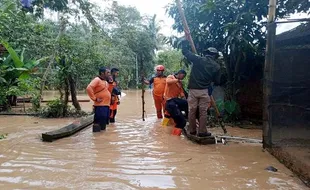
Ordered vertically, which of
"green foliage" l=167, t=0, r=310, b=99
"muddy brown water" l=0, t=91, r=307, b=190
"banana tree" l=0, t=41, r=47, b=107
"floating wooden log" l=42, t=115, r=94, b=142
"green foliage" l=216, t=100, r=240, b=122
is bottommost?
"muddy brown water" l=0, t=91, r=307, b=190

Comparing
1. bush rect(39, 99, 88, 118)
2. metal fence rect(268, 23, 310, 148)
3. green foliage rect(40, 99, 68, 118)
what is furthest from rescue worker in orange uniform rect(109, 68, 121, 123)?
metal fence rect(268, 23, 310, 148)

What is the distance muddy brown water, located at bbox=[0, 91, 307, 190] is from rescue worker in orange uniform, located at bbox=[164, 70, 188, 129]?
667 millimetres

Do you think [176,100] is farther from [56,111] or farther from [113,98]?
[56,111]

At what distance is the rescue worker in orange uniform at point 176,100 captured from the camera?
7070mm

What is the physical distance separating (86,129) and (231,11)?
4803 millimetres

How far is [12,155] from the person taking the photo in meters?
4.93

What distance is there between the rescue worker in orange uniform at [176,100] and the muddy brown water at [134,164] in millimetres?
667

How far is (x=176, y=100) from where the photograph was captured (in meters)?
7.29

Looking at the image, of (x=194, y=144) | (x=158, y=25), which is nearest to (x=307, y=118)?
(x=194, y=144)

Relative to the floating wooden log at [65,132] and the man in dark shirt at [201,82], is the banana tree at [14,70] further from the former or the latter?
the man in dark shirt at [201,82]

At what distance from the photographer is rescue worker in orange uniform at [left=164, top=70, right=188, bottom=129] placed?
7070 millimetres

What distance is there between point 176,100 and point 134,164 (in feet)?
10.1

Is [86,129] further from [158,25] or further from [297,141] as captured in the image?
[158,25]

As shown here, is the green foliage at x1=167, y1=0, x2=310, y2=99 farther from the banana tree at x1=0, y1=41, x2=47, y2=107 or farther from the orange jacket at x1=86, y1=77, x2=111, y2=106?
the banana tree at x1=0, y1=41, x2=47, y2=107
